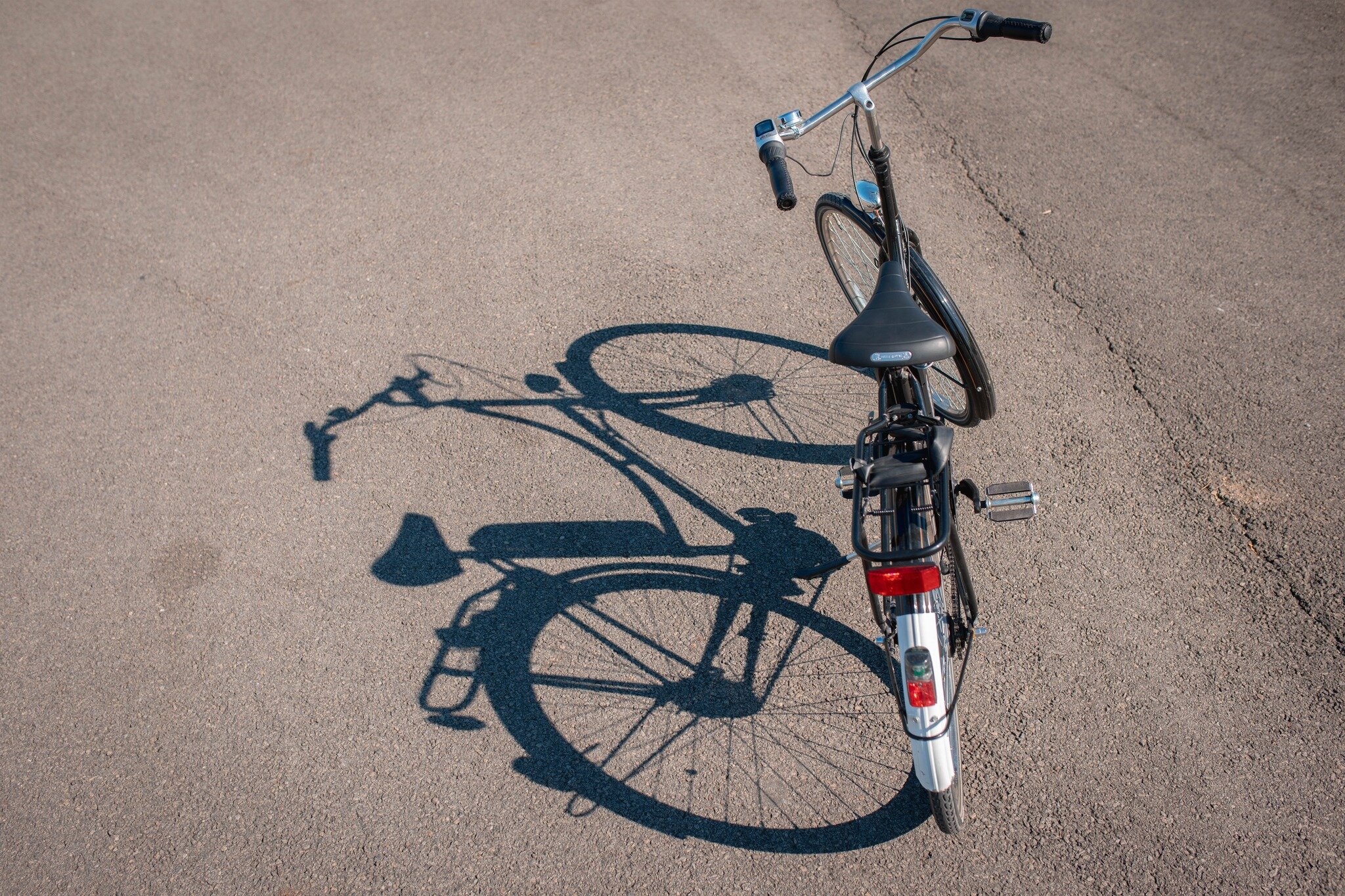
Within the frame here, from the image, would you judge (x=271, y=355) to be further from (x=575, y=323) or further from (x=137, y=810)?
(x=137, y=810)

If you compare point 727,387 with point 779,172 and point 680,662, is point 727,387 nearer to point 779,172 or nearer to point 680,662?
point 779,172

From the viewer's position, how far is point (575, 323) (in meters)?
4.68

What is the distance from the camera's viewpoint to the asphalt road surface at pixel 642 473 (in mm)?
2922

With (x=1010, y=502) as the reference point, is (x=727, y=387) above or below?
below

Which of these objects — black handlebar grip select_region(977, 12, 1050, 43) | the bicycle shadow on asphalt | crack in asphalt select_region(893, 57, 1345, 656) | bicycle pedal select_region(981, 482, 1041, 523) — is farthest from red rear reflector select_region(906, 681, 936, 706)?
black handlebar grip select_region(977, 12, 1050, 43)

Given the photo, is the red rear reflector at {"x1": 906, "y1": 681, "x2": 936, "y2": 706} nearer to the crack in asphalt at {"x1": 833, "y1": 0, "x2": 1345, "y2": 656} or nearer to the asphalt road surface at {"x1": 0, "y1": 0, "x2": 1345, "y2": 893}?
the asphalt road surface at {"x1": 0, "y1": 0, "x2": 1345, "y2": 893}

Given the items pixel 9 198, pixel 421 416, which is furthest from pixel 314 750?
pixel 9 198

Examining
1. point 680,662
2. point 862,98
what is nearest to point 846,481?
point 680,662

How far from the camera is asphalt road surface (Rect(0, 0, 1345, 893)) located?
9.59 feet

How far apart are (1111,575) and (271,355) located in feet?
14.2

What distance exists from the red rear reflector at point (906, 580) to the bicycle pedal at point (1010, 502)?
1.31 ft

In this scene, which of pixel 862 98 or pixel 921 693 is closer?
pixel 921 693

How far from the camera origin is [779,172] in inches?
120

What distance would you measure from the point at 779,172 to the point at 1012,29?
962 mm
